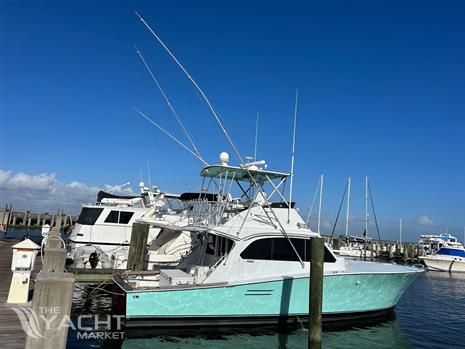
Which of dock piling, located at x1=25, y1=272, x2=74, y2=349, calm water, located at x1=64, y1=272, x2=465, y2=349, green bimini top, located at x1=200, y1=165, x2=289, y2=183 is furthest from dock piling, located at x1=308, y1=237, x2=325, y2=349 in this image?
dock piling, located at x1=25, y1=272, x2=74, y2=349

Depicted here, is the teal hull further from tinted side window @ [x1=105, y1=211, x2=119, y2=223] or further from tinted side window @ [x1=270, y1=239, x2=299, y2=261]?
tinted side window @ [x1=105, y1=211, x2=119, y2=223]

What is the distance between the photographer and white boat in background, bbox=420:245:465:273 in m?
33.1

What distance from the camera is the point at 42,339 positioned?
3830 mm

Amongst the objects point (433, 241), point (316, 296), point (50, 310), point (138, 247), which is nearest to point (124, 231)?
point (138, 247)

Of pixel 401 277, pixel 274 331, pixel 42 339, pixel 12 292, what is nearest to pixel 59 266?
pixel 12 292

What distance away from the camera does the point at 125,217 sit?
18.3 metres

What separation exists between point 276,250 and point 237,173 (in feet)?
8.41

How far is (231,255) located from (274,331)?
2.24m

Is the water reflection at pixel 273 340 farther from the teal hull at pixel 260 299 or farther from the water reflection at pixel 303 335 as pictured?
the teal hull at pixel 260 299

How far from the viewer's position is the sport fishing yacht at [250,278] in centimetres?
927

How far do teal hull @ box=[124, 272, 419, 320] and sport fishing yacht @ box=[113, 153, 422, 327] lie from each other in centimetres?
2

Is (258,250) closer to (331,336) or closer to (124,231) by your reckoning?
(331,336)

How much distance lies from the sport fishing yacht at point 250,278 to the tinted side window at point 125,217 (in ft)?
22.8

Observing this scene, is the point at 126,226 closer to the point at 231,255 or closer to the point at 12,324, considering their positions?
the point at 231,255
